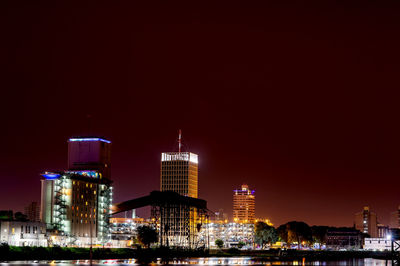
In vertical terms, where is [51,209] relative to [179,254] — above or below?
above

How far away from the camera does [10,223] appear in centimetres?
16862

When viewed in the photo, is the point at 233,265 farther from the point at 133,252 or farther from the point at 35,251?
the point at 133,252

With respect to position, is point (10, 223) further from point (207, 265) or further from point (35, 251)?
point (207, 265)

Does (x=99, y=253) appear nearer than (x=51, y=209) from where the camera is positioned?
Result: Yes

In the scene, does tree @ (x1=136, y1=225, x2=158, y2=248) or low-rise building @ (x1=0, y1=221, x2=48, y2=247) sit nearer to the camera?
low-rise building @ (x1=0, y1=221, x2=48, y2=247)

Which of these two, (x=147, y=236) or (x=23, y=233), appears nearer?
(x=23, y=233)

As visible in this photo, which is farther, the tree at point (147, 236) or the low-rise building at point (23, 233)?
the tree at point (147, 236)

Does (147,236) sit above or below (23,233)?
below

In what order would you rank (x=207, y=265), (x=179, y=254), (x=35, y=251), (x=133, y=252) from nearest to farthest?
(x=207, y=265) < (x=35, y=251) < (x=133, y=252) < (x=179, y=254)

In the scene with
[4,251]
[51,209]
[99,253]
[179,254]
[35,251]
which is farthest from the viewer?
[51,209]

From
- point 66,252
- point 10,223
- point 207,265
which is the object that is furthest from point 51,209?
point 207,265

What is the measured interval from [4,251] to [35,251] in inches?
406

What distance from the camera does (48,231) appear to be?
19012 centimetres

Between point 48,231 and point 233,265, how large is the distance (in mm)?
93837
